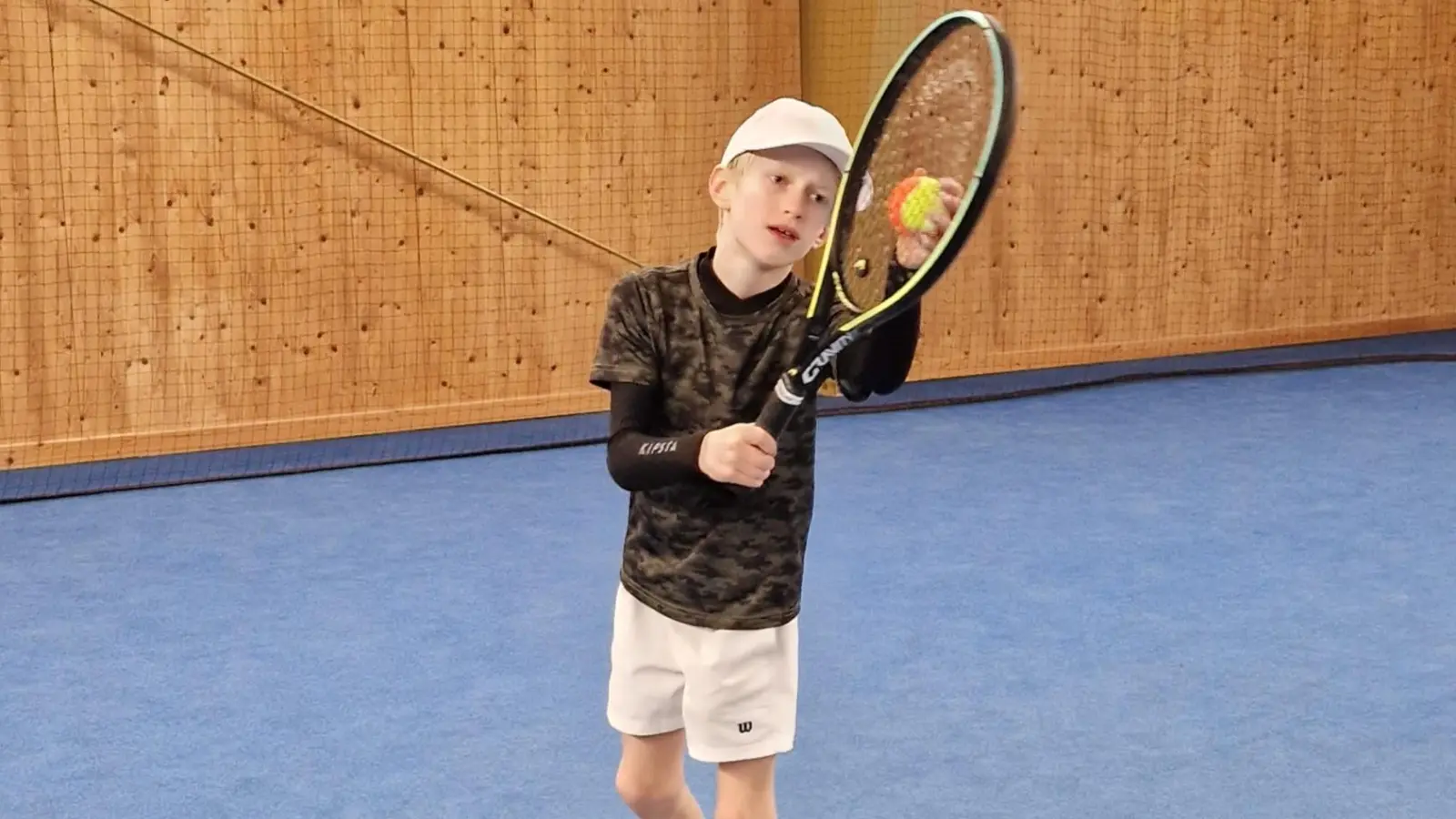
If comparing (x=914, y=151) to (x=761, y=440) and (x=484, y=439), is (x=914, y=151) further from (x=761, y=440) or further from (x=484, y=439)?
(x=484, y=439)

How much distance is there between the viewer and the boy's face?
7.11ft

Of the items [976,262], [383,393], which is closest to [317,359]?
[383,393]

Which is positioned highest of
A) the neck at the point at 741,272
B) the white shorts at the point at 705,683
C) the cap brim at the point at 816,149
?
the cap brim at the point at 816,149

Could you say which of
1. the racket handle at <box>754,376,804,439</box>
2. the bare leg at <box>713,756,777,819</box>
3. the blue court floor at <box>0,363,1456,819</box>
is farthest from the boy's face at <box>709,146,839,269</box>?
the blue court floor at <box>0,363,1456,819</box>

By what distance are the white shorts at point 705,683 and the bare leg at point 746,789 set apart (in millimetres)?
44

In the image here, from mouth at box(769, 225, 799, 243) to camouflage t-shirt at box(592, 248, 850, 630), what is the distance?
11 centimetres

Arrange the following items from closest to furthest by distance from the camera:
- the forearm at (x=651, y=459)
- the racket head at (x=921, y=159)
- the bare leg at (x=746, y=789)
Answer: the racket head at (x=921, y=159) → the forearm at (x=651, y=459) → the bare leg at (x=746, y=789)

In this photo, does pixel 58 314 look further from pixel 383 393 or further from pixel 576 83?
pixel 576 83

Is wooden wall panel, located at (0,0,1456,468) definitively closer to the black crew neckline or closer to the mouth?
the black crew neckline

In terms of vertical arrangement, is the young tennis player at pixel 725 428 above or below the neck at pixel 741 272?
below

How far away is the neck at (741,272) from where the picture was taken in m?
2.22

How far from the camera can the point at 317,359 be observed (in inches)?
276

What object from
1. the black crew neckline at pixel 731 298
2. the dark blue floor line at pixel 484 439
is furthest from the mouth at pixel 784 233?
the dark blue floor line at pixel 484 439

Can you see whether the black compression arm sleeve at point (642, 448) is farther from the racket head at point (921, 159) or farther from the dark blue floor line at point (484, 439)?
the dark blue floor line at point (484, 439)
